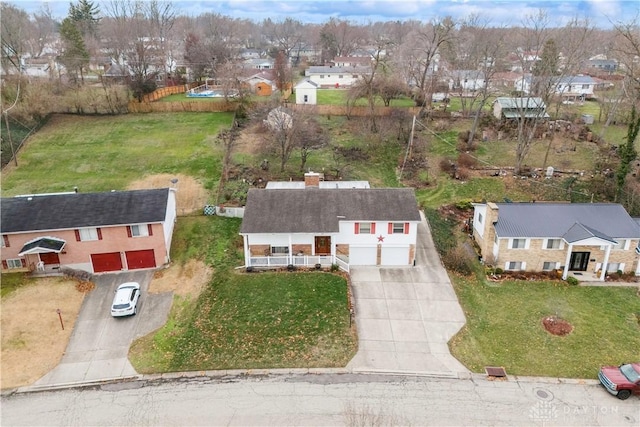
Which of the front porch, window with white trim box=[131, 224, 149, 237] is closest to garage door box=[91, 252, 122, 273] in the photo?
window with white trim box=[131, 224, 149, 237]

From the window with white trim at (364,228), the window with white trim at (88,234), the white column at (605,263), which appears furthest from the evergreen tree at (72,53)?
the white column at (605,263)

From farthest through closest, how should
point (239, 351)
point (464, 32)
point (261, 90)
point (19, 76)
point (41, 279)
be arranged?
point (464, 32) < point (261, 90) < point (19, 76) < point (41, 279) < point (239, 351)

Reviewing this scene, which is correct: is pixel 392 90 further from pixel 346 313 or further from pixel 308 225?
pixel 346 313

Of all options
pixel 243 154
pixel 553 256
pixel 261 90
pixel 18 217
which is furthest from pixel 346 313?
pixel 261 90

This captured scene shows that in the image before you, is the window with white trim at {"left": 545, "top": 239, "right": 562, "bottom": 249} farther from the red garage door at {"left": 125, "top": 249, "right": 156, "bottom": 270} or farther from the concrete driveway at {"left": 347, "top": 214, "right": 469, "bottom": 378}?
the red garage door at {"left": 125, "top": 249, "right": 156, "bottom": 270}

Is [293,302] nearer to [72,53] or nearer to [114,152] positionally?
[114,152]
